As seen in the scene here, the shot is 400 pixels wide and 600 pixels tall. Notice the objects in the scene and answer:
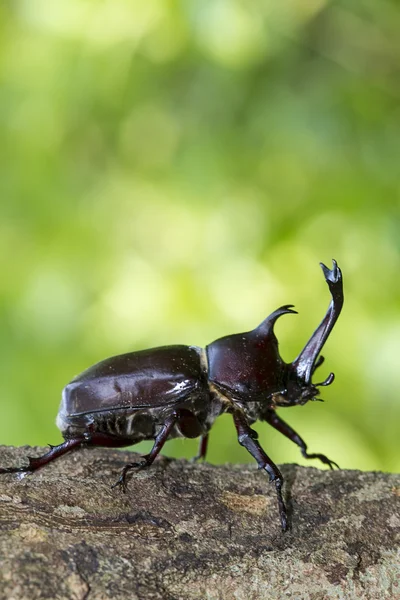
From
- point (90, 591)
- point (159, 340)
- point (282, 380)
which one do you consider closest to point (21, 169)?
point (159, 340)

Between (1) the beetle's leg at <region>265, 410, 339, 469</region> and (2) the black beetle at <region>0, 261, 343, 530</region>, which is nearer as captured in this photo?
(2) the black beetle at <region>0, 261, 343, 530</region>

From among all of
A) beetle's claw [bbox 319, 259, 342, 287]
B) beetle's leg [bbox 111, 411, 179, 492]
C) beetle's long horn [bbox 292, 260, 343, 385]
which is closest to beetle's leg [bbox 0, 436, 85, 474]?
beetle's leg [bbox 111, 411, 179, 492]

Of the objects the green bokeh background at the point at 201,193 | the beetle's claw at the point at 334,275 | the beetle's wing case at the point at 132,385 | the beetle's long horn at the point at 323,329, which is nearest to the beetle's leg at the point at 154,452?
the beetle's wing case at the point at 132,385

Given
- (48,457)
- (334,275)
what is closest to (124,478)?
(48,457)

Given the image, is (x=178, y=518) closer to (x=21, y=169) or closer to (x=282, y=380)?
(x=282, y=380)

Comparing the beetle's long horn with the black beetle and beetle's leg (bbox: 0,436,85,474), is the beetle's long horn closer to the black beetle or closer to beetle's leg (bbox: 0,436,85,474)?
the black beetle

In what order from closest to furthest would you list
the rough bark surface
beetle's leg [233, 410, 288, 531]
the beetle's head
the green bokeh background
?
1. the rough bark surface
2. beetle's leg [233, 410, 288, 531]
3. the beetle's head
4. the green bokeh background

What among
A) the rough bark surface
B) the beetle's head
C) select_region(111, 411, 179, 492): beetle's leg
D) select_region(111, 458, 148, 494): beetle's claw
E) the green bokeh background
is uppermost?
the green bokeh background

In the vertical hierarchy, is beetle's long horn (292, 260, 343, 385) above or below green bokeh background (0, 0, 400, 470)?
below
